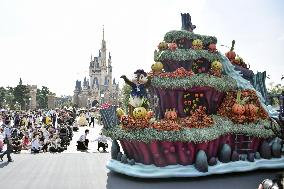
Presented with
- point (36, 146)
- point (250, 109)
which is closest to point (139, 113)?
point (250, 109)

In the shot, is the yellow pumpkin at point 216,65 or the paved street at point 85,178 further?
the yellow pumpkin at point 216,65

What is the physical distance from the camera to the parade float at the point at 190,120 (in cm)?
1402

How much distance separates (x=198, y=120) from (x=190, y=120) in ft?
1.17

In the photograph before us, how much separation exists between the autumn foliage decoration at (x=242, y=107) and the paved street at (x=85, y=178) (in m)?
2.20

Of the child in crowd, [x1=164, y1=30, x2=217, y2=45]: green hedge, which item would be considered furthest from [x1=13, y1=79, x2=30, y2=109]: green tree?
[x1=164, y1=30, x2=217, y2=45]: green hedge

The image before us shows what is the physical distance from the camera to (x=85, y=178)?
15227mm

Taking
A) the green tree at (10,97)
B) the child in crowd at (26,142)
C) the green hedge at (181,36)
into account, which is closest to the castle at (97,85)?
the green tree at (10,97)

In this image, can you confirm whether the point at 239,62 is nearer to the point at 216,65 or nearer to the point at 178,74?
the point at 216,65

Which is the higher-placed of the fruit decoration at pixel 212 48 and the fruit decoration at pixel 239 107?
the fruit decoration at pixel 212 48

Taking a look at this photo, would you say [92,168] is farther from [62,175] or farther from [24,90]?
[24,90]

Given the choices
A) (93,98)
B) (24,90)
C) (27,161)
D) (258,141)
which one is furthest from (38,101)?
(258,141)

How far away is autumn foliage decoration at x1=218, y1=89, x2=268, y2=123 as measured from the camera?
15.6m

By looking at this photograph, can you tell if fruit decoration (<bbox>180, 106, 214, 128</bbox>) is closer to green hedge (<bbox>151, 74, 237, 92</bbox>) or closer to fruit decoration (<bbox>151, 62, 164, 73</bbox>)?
green hedge (<bbox>151, 74, 237, 92</bbox>)

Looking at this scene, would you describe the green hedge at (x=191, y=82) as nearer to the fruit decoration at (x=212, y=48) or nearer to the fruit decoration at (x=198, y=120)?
the fruit decoration at (x=198, y=120)
